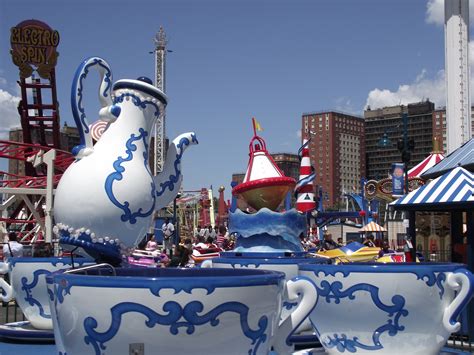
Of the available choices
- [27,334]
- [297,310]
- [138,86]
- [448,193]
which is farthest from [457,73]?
[297,310]

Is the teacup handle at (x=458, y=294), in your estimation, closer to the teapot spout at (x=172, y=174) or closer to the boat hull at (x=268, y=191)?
the teapot spout at (x=172, y=174)

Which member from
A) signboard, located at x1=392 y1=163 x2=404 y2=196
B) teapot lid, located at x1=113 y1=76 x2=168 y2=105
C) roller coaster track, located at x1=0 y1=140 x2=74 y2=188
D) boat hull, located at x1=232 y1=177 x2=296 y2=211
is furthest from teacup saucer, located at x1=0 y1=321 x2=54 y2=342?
signboard, located at x1=392 y1=163 x2=404 y2=196

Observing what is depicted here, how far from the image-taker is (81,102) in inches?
175

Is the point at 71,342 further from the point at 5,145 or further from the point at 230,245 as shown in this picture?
the point at 5,145

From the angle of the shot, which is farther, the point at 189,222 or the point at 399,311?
the point at 189,222

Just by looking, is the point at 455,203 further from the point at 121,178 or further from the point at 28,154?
the point at 28,154

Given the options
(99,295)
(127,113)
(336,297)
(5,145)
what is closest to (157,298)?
(99,295)

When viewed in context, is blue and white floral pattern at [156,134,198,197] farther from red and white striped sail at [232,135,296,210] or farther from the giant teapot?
red and white striped sail at [232,135,296,210]

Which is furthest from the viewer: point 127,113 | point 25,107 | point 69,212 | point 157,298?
point 25,107

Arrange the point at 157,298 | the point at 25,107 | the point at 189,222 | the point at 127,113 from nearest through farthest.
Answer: the point at 157,298 → the point at 127,113 → the point at 25,107 → the point at 189,222

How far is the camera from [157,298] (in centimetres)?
197

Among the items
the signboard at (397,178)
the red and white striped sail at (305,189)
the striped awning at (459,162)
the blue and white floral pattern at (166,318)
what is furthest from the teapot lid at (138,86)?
the signboard at (397,178)

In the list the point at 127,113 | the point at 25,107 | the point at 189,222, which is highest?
the point at 25,107

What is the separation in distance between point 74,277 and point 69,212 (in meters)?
2.06
